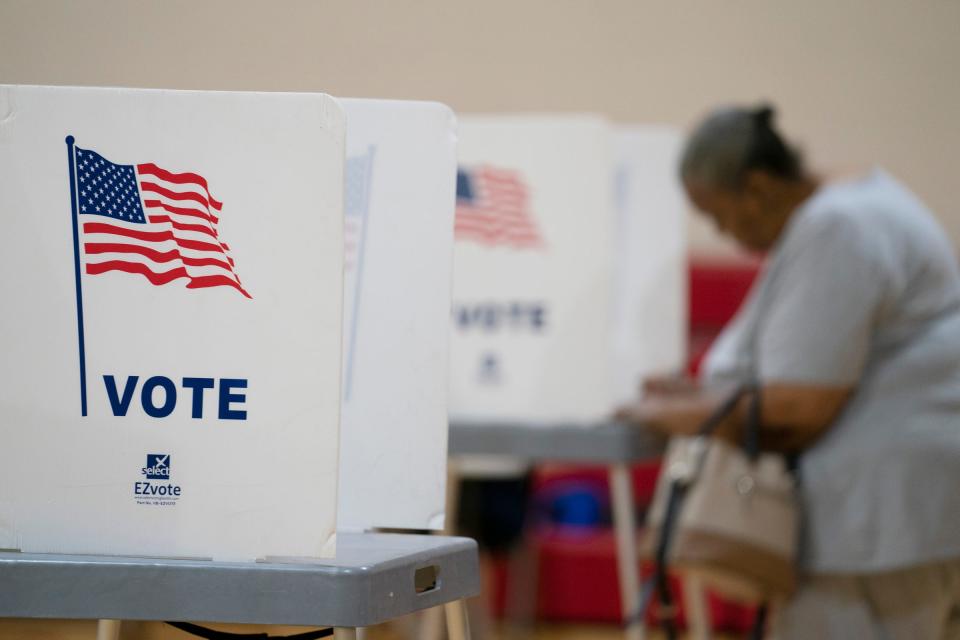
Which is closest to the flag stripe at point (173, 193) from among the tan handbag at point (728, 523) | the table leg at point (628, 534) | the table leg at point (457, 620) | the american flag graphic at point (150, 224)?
the american flag graphic at point (150, 224)

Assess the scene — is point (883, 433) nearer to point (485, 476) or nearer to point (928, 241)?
point (928, 241)

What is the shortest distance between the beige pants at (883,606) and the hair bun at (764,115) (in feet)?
2.47

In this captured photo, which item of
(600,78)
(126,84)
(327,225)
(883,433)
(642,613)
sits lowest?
(642,613)

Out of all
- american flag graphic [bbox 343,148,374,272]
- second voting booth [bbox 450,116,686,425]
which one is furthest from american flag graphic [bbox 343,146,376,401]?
second voting booth [bbox 450,116,686,425]

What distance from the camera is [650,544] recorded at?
5.73ft

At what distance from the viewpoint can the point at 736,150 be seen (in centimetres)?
201

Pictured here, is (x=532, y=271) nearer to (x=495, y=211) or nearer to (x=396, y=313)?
(x=495, y=211)

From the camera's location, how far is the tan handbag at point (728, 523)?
1.68 meters

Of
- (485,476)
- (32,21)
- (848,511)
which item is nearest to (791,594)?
(848,511)

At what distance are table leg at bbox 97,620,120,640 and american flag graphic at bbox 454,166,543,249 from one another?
3.27 feet

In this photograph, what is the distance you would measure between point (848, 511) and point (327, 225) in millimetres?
1155

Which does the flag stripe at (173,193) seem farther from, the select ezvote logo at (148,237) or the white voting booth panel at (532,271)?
the white voting booth panel at (532,271)

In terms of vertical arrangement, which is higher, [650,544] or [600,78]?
[600,78]

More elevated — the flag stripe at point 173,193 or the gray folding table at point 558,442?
the flag stripe at point 173,193
